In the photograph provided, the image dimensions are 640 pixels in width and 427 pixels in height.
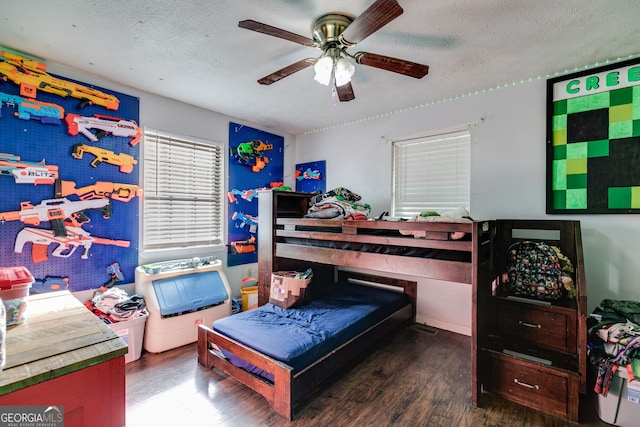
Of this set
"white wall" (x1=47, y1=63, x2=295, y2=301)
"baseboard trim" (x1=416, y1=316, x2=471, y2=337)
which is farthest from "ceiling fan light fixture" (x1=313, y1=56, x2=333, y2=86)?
"baseboard trim" (x1=416, y1=316, x2=471, y2=337)

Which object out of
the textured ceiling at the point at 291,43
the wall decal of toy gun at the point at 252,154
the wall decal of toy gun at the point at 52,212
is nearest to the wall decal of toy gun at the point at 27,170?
the wall decal of toy gun at the point at 52,212

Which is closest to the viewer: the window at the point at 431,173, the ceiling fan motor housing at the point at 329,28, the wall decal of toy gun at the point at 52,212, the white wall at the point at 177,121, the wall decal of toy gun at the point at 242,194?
the ceiling fan motor housing at the point at 329,28

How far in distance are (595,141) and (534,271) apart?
120cm

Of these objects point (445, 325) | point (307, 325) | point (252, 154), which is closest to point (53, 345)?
point (307, 325)

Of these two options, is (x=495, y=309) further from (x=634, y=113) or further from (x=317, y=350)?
(x=634, y=113)

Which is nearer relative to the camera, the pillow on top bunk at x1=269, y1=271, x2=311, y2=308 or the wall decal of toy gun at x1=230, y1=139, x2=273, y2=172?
the pillow on top bunk at x1=269, y1=271, x2=311, y2=308

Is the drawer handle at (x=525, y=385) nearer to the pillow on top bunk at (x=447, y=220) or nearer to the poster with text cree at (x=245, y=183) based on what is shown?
the pillow on top bunk at (x=447, y=220)

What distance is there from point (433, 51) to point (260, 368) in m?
→ 2.63

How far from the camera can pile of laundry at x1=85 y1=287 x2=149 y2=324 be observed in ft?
8.00

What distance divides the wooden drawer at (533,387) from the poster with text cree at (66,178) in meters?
3.28

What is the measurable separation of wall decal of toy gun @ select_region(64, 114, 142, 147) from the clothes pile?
191 cm

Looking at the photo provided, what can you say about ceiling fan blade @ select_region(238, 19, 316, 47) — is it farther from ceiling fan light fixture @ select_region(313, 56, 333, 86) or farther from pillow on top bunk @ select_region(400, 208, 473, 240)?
pillow on top bunk @ select_region(400, 208, 473, 240)

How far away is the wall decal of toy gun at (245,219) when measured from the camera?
3691mm

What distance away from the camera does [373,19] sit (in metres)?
1.45
